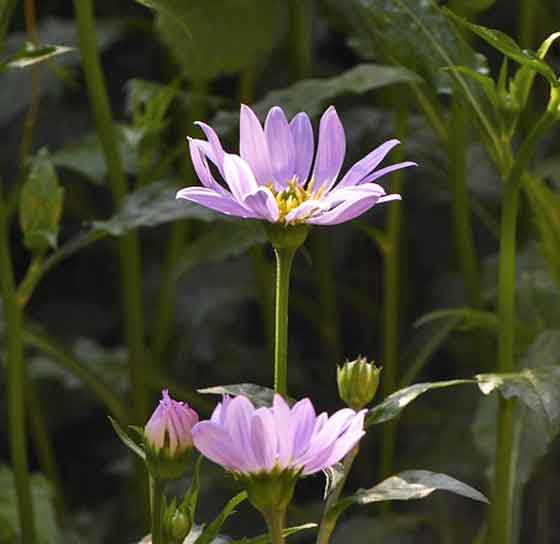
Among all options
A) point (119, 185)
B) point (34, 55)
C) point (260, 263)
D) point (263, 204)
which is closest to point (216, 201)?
point (263, 204)

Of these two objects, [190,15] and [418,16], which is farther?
[190,15]

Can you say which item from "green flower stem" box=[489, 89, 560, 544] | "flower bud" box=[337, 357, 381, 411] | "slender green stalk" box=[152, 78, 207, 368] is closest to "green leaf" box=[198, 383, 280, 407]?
"flower bud" box=[337, 357, 381, 411]

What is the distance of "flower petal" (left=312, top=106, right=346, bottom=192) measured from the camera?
20.2 inches

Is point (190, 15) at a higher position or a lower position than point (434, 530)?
higher

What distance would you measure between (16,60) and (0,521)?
11.2 inches

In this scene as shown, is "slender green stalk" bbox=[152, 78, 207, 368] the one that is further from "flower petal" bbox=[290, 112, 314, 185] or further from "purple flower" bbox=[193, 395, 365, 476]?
"purple flower" bbox=[193, 395, 365, 476]

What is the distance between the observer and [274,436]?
16.7 inches

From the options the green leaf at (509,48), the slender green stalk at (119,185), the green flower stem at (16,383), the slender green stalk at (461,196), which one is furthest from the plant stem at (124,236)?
the green leaf at (509,48)

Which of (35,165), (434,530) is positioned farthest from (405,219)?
(35,165)

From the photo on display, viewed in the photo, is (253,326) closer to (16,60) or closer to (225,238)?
(225,238)

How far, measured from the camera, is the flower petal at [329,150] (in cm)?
51

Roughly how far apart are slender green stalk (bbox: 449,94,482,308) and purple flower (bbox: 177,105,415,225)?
0.78ft

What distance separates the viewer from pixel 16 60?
0.67 metres

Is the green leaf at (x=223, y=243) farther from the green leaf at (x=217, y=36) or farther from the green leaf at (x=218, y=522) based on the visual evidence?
the green leaf at (x=218, y=522)
